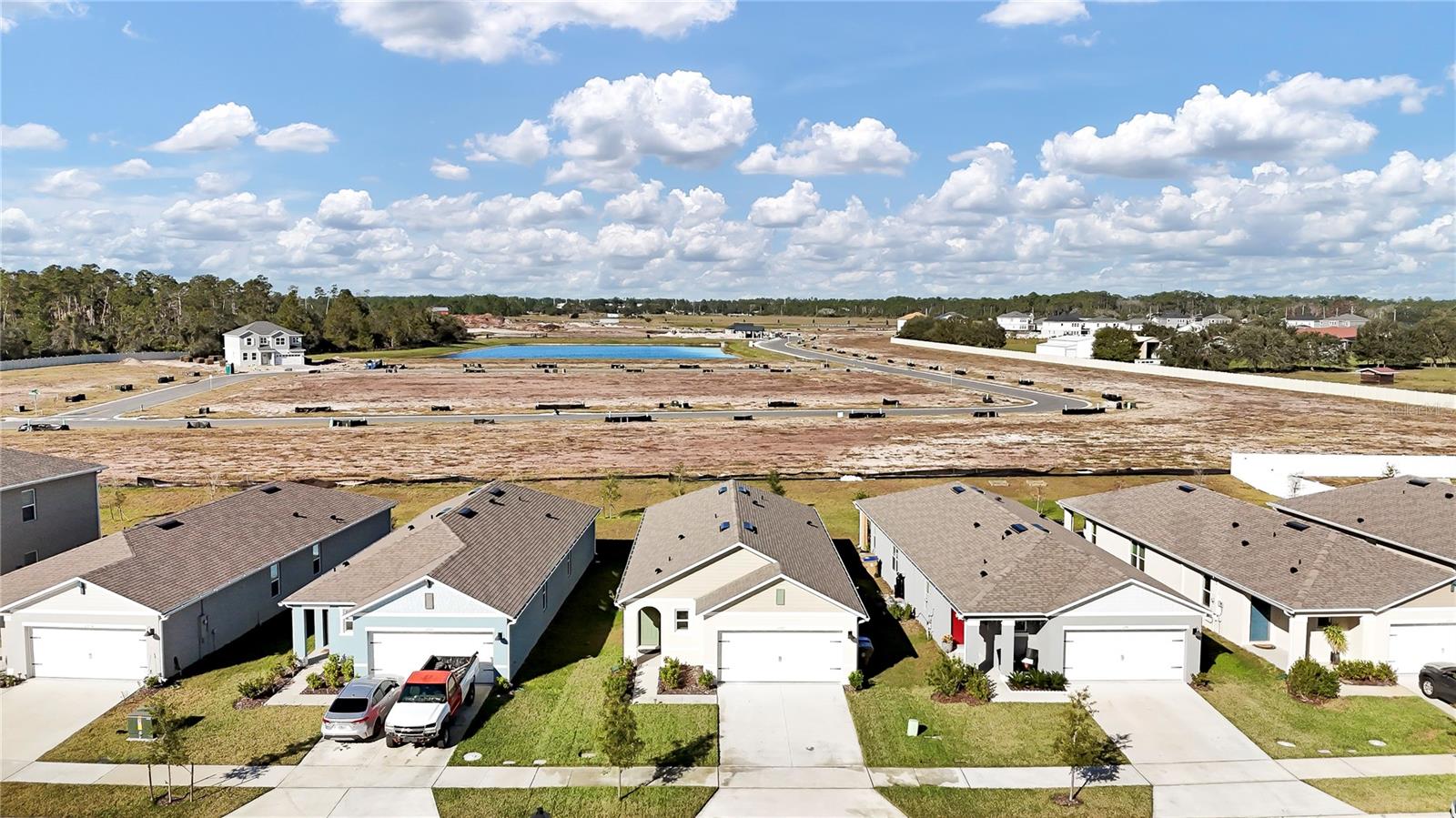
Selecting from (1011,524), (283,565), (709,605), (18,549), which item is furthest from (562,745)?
(18,549)

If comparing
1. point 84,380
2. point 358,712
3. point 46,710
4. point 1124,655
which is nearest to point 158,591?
point 46,710

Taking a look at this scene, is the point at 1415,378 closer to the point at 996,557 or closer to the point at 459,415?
the point at 996,557

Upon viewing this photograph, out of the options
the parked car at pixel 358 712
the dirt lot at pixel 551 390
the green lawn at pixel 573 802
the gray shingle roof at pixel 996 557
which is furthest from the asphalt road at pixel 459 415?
the green lawn at pixel 573 802

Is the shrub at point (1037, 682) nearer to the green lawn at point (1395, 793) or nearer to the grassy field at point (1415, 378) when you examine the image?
the green lawn at point (1395, 793)

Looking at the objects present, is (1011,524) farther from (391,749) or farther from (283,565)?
(283,565)

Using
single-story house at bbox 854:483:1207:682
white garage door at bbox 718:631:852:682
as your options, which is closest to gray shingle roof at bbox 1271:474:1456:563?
single-story house at bbox 854:483:1207:682

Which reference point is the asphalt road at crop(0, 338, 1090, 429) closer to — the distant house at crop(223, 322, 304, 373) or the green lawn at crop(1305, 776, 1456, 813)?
the distant house at crop(223, 322, 304, 373)
